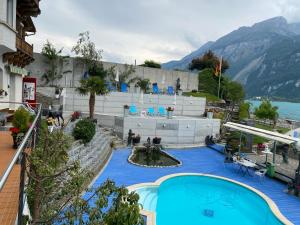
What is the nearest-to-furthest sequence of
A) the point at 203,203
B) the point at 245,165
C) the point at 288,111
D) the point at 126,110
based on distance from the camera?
the point at 203,203 < the point at 245,165 < the point at 126,110 < the point at 288,111

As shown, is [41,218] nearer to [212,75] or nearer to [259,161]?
[259,161]

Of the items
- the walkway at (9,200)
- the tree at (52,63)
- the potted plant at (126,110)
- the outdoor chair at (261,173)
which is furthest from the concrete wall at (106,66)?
the walkway at (9,200)

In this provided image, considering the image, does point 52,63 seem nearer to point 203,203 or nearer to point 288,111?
point 203,203

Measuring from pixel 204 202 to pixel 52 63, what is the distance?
27.4 meters

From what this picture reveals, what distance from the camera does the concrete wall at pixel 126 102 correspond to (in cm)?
2683

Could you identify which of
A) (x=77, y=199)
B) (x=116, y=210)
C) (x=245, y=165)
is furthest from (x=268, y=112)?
(x=77, y=199)

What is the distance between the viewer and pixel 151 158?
20469mm

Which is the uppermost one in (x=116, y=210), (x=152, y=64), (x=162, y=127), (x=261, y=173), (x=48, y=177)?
(x=152, y=64)

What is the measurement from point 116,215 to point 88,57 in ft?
116

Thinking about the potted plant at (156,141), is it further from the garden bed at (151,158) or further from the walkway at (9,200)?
the walkway at (9,200)

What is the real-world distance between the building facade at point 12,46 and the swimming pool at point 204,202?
9574mm

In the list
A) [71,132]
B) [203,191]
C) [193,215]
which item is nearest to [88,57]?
[71,132]

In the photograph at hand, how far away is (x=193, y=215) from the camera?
12.4 metres

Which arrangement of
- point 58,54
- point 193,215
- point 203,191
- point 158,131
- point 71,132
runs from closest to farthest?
point 193,215 < point 203,191 < point 71,132 < point 158,131 < point 58,54
